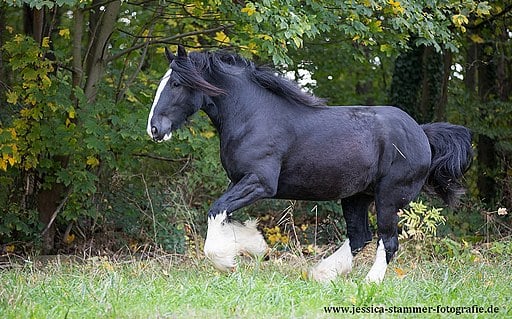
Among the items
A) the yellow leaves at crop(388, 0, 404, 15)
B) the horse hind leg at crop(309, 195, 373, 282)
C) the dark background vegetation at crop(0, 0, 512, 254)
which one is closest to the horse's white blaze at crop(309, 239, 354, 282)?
the horse hind leg at crop(309, 195, 373, 282)

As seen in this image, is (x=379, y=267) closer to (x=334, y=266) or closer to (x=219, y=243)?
(x=334, y=266)

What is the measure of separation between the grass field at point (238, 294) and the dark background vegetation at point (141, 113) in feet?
6.75

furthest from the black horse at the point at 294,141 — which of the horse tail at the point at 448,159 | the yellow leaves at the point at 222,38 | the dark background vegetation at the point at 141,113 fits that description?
the yellow leaves at the point at 222,38

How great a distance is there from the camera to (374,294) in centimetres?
546

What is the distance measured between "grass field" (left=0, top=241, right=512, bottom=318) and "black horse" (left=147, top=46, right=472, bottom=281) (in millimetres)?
596

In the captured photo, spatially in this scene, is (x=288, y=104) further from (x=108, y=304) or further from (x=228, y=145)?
(x=108, y=304)

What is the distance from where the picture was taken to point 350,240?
739 cm

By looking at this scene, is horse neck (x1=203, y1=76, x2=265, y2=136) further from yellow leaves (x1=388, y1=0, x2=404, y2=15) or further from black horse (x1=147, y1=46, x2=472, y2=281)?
yellow leaves (x1=388, y1=0, x2=404, y2=15)

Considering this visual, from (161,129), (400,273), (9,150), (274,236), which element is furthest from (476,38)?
(161,129)

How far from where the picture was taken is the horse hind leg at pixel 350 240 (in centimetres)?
690

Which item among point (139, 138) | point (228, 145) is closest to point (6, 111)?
point (139, 138)

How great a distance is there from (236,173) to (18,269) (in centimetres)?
238

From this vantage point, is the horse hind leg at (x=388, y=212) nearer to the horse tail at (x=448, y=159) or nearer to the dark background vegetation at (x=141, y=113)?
the horse tail at (x=448, y=159)

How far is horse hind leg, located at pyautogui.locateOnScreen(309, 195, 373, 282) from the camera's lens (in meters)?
6.90
